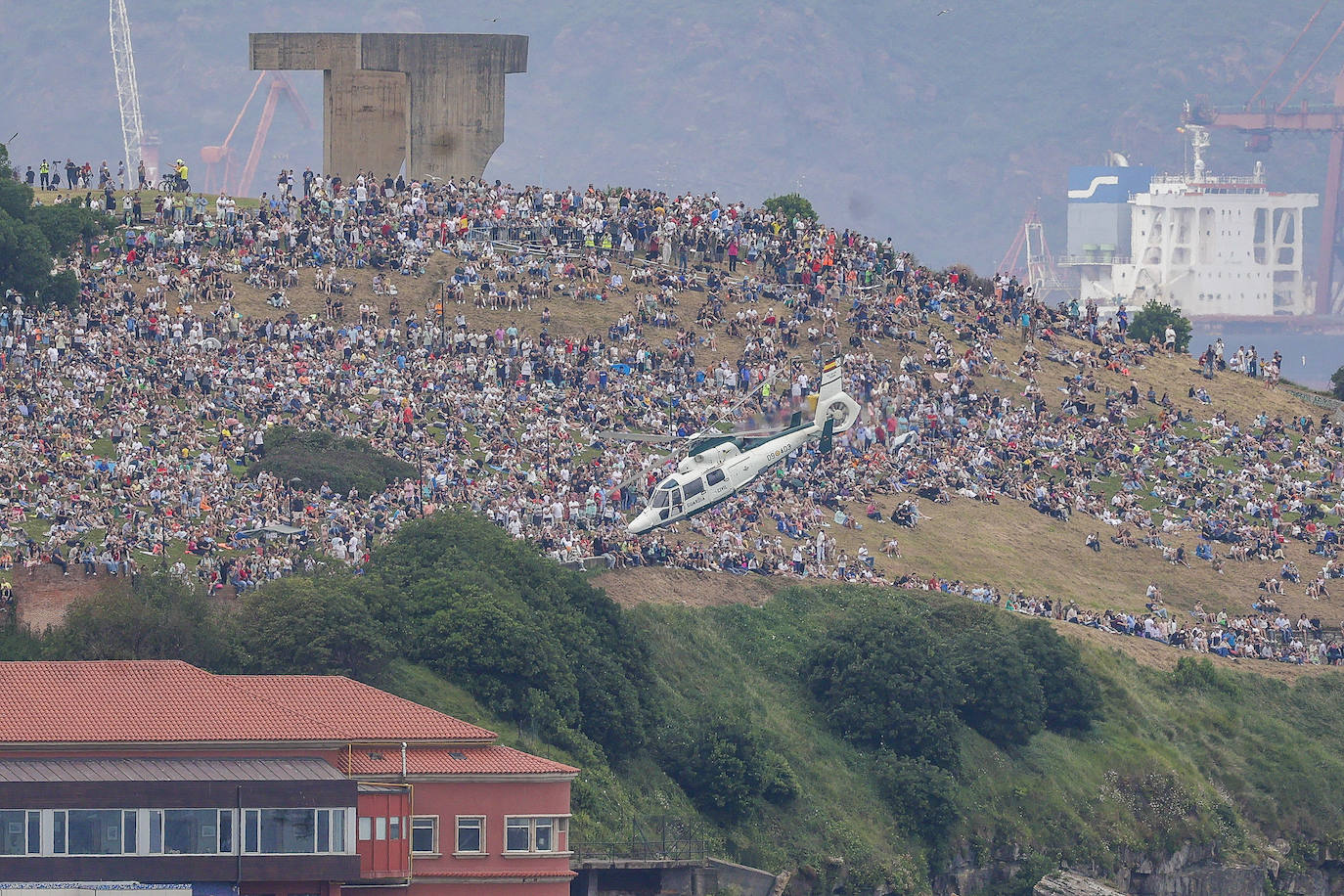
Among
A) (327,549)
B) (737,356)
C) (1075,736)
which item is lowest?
(1075,736)

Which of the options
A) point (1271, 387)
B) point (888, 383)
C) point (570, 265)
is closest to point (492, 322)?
point (570, 265)

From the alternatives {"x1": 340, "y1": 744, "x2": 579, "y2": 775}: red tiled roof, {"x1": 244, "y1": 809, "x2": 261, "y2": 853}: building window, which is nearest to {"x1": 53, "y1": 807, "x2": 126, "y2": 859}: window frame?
{"x1": 244, "y1": 809, "x2": 261, "y2": 853}: building window

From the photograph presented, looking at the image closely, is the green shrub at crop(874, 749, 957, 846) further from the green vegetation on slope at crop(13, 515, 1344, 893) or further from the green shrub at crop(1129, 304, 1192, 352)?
the green shrub at crop(1129, 304, 1192, 352)

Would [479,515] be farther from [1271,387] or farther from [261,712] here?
[1271,387]

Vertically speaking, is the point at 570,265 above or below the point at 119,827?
above

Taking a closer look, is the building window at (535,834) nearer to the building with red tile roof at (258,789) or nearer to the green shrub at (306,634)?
the building with red tile roof at (258,789)

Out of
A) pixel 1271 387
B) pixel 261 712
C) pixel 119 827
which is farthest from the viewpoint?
pixel 1271 387
